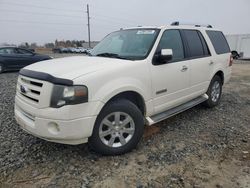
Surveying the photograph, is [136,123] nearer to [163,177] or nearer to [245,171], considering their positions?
[163,177]

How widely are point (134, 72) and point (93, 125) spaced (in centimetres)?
97

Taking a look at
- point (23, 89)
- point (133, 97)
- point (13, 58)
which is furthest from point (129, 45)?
point (13, 58)

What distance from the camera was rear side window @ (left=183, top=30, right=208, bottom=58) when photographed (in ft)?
14.5

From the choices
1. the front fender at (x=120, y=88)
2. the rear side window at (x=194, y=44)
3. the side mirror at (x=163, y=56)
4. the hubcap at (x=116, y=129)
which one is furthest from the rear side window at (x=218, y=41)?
the hubcap at (x=116, y=129)

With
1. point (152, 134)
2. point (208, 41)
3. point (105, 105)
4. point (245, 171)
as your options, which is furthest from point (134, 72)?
point (208, 41)

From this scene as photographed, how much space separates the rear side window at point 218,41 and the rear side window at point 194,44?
554 mm

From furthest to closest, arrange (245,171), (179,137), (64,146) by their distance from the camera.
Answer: (179,137), (64,146), (245,171)

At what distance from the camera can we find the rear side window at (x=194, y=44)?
443 cm

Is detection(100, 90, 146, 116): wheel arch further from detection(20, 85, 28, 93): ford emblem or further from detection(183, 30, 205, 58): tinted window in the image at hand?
detection(183, 30, 205, 58): tinted window

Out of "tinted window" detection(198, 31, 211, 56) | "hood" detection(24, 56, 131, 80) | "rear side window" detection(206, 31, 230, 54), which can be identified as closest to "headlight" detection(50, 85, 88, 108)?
"hood" detection(24, 56, 131, 80)

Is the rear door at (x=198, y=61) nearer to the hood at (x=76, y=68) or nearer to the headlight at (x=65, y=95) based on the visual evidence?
the hood at (x=76, y=68)

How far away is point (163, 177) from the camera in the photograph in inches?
109

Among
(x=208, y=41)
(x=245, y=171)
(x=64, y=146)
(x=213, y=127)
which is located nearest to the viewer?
(x=245, y=171)

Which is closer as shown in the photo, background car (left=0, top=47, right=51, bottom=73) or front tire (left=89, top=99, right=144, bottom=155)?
front tire (left=89, top=99, right=144, bottom=155)
